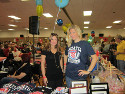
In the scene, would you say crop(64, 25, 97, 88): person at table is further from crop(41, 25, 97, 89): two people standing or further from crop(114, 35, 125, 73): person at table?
crop(114, 35, 125, 73): person at table

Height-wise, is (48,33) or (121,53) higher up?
(48,33)

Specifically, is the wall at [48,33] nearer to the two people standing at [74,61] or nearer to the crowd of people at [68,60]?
the crowd of people at [68,60]

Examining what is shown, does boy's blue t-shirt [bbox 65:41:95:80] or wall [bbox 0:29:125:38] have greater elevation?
wall [bbox 0:29:125:38]

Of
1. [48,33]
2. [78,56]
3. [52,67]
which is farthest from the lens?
[48,33]

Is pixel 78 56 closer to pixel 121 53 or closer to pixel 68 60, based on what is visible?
pixel 68 60

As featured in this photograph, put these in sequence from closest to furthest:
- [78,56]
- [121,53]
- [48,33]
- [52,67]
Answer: [78,56]
[52,67]
[121,53]
[48,33]

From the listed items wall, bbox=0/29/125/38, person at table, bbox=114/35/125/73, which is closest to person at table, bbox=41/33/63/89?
person at table, bbox=114/35/125/73

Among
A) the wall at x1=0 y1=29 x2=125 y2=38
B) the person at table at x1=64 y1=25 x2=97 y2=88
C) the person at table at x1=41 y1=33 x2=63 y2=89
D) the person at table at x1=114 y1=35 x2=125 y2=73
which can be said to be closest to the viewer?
the person at table at x1=64 y1=25 x2=97 y2=88

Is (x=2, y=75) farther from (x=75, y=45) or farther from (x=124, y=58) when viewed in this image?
(x=124, y=58)

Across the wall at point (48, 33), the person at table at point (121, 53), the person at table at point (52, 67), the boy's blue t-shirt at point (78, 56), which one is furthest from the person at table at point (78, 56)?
the wall at point (48, 33)

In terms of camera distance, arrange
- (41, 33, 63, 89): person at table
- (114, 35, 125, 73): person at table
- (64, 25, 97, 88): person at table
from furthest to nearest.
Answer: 1. (114, 35, 125, 73): person at table
2. (41, 33, 63, 89): person at table
3. (64, 25, 97, 88): person at table

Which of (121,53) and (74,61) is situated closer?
(74,61)

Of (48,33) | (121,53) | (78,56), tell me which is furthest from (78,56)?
(48,33)

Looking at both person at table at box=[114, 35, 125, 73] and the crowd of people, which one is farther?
person at table at box=[114, 35, 125, 73]
